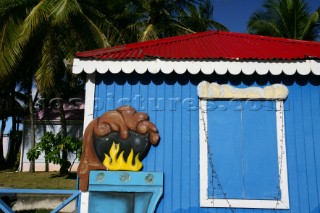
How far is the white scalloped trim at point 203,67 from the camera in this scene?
4.00 metres

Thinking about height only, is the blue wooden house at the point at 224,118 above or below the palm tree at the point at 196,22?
below

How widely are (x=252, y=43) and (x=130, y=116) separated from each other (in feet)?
8.47

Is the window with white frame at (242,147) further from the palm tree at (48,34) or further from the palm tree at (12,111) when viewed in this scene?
the palm tree at (12,111)

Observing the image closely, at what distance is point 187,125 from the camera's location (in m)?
4.19

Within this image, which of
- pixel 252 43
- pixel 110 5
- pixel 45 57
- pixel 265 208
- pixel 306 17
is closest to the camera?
pixel 265 208

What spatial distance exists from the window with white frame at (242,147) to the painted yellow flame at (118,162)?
37.0 inches

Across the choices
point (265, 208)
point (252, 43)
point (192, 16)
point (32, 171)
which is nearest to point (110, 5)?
point (192, 16)

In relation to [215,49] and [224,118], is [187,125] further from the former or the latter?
[215,49]

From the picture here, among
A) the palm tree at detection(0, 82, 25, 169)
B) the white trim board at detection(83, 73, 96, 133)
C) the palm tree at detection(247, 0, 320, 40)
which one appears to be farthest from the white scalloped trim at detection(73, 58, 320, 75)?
the palm tree at detection(0, 82, 25, 169)

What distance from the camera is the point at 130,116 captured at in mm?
4137

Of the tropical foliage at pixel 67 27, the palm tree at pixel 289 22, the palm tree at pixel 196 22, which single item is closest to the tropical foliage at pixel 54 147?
the tropical foliage at pixel 67 27

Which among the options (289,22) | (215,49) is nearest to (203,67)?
(215,49)

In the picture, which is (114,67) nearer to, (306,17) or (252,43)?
(252,43)

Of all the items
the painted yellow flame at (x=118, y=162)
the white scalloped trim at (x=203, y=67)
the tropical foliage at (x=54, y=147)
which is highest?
the white scalloped trim at (x=203, y=67)
